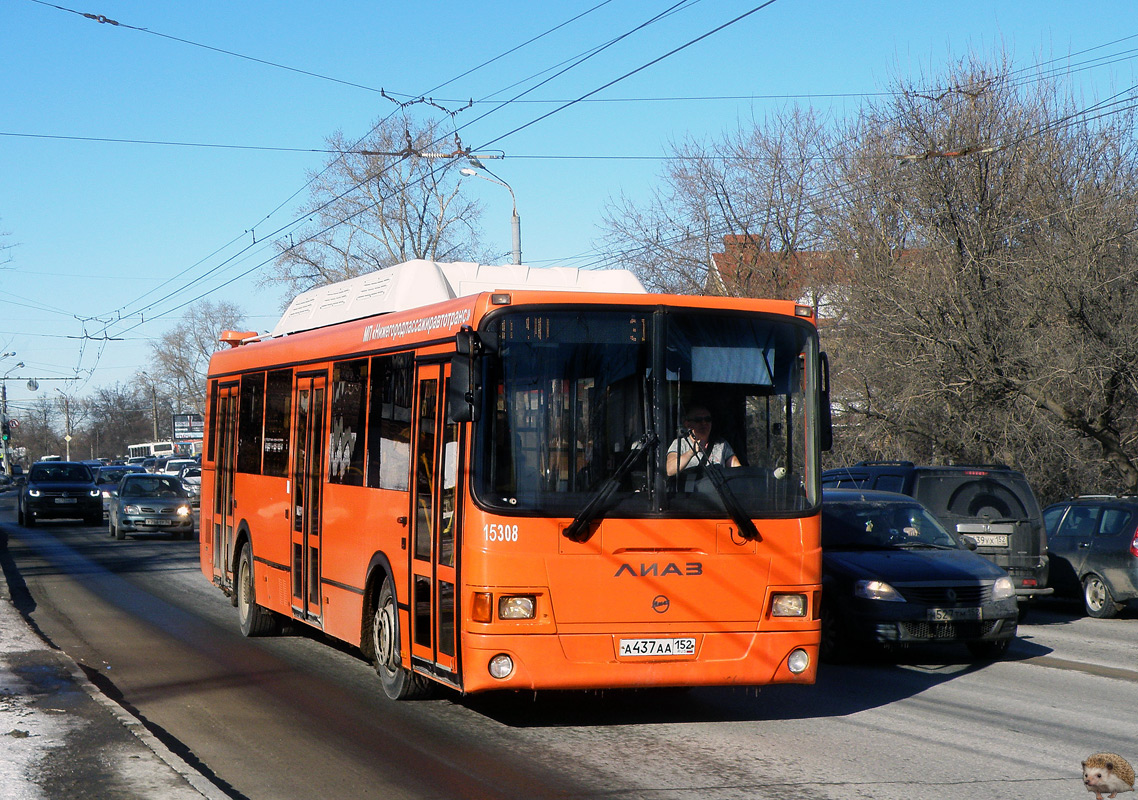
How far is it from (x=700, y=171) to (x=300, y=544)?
28.0m

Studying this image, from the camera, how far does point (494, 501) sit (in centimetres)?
746

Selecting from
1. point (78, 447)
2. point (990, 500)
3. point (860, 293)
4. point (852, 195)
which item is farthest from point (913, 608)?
point (78, 447)

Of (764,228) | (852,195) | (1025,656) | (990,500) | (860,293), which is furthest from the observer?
(764,228)

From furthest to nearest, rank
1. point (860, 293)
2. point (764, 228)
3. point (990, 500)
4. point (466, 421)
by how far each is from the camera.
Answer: point (764, 228), point (860, 293), point (990, 500), point (466, 421)

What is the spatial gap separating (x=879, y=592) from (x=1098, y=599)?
20.3 feet

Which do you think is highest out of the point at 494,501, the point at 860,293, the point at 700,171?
the point at 700,171

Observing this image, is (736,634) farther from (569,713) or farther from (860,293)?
(860,293)

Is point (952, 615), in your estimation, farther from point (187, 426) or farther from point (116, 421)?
point (116, 421)

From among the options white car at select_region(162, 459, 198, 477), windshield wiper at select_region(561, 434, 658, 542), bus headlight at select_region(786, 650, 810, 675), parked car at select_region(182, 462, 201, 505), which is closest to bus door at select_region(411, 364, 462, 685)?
windshield wiper at select_region(561, 434, 658, 542)

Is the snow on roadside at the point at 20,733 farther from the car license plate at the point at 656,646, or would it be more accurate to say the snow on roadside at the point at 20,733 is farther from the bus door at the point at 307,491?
the car license plate at the point at 656,646

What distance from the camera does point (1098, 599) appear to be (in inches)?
615

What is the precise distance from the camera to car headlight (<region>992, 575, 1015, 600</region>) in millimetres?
11125


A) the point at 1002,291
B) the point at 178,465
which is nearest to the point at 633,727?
the point at 1002,291

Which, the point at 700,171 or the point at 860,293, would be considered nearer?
the point at 860,293
